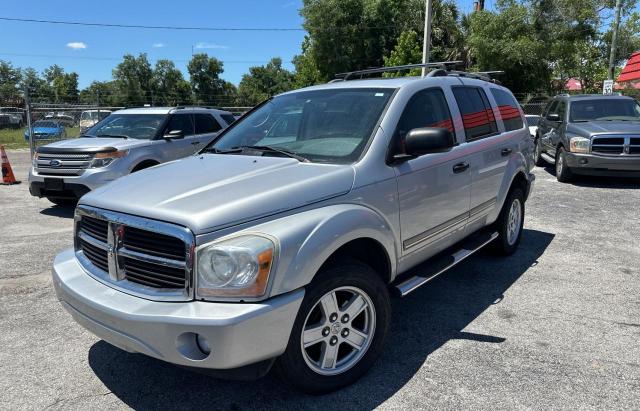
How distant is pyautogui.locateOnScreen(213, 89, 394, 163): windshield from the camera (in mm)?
3432

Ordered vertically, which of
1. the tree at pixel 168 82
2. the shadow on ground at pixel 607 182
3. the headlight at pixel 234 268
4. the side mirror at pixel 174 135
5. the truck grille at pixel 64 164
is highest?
the tree at pixel 168 82

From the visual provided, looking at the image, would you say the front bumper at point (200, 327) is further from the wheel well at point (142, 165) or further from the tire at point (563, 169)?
the tire at point (563, 169)

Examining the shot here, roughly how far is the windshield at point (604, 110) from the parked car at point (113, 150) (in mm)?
8057

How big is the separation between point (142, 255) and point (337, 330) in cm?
119

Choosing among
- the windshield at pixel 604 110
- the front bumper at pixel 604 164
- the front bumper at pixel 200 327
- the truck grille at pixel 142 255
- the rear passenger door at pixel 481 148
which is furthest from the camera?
the windshield at pixel 604 110

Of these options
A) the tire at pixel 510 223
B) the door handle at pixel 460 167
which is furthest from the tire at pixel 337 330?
the tire at pixel 510 223

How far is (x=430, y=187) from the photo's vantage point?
145 inches

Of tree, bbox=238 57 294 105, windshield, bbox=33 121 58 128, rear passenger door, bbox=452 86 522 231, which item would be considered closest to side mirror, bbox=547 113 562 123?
rear passenger door, bbox=452 86 522 231

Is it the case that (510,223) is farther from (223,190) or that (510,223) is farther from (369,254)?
(223,190)

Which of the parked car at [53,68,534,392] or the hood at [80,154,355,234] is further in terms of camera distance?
the hood at [80,154,355,234]

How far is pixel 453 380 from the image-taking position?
10.1ft

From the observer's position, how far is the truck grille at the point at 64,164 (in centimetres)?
759

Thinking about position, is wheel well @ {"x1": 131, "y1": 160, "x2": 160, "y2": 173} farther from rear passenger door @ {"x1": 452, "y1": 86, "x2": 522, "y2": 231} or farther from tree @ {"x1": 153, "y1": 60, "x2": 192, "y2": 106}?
tree @ {"x1": 153, "y1": 60, "x2": 192, "y2": 106}

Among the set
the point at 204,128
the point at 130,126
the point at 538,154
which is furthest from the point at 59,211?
the point at 538,154
